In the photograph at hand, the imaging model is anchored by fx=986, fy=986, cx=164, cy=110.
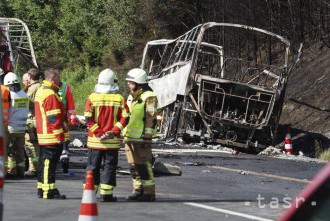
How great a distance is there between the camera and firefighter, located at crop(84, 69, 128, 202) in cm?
1173

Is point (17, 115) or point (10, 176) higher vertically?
point (17, 115)

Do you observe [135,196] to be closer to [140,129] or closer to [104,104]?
[140,129]

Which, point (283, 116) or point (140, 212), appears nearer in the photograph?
point (140, 212)

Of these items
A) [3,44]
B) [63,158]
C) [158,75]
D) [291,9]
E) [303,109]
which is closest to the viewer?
[63,158]

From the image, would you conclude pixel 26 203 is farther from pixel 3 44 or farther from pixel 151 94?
pixel 3 44

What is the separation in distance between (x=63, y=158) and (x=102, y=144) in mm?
3869

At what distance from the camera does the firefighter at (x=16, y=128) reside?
47.7ft

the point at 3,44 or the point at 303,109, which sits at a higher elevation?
the point at 3,44

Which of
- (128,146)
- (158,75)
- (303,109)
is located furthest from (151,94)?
(303,109)

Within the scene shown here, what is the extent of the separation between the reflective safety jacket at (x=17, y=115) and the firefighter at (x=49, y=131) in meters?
2.50

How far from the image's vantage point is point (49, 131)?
470 inches

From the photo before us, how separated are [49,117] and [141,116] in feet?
3.78

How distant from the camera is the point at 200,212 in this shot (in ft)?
35.9

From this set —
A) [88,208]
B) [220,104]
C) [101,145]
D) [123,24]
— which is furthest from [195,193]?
[123,24]
